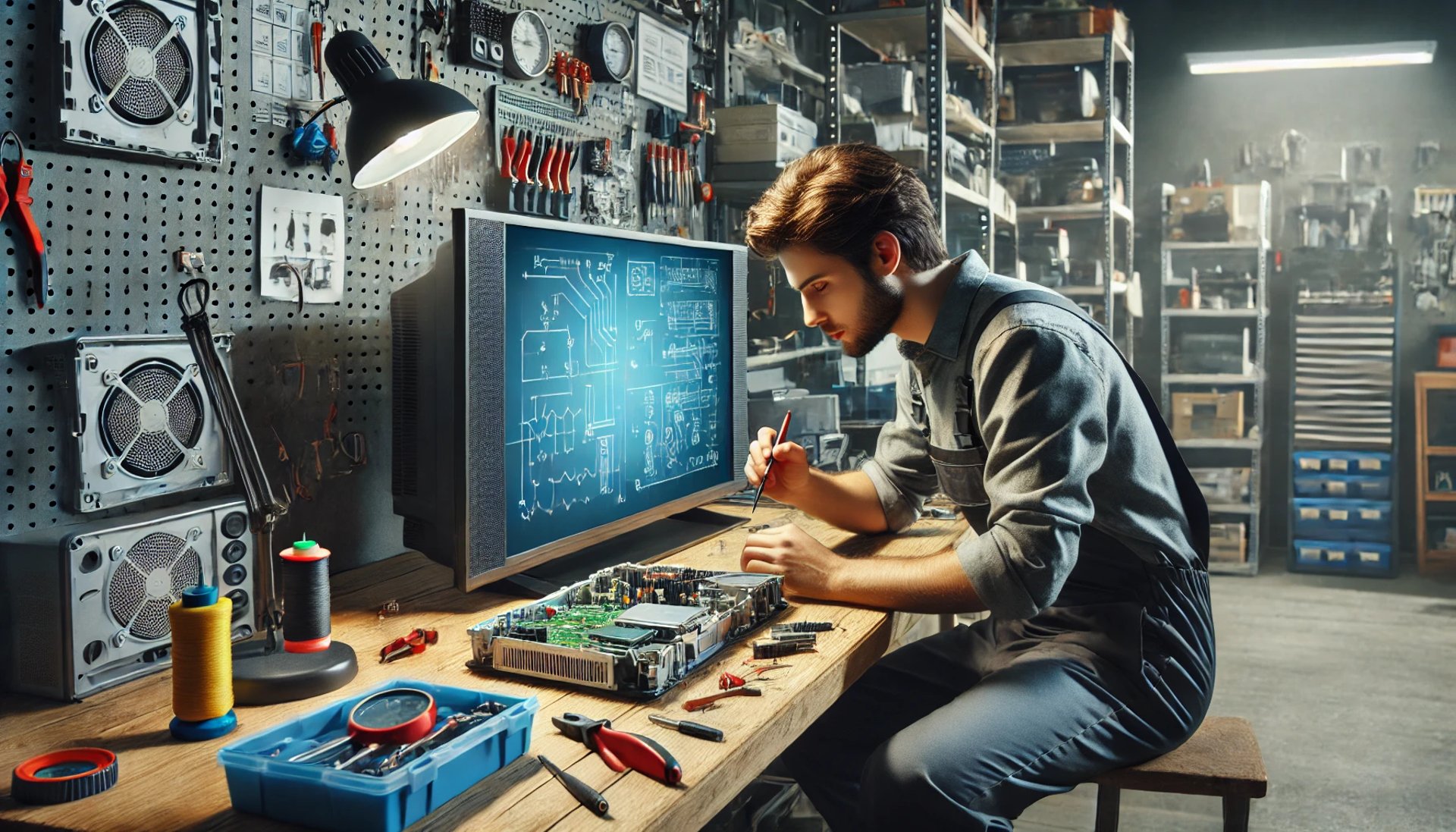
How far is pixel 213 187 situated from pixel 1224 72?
21.3ft

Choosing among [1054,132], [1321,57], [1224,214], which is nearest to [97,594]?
[1054,132]

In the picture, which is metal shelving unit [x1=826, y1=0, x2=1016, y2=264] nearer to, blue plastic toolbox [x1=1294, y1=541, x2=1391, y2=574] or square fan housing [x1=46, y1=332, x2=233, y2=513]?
square fan housing [x1=46, y1=332, x2=233, y2=513]

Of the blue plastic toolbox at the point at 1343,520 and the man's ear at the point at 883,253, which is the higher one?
the man's ear at the point at 883,253

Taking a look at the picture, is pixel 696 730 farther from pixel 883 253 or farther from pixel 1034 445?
pixel 883 253

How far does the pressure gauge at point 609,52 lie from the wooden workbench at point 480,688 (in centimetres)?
122

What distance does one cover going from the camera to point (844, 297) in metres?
1.74

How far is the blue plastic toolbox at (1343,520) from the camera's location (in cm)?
570

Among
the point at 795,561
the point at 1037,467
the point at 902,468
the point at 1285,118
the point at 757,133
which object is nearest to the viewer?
the point at 1037,467

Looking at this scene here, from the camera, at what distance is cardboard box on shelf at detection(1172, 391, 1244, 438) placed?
588cm

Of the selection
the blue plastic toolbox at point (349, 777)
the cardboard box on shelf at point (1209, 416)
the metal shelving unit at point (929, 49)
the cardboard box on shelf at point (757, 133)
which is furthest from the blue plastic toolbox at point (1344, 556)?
the blue plastic toolbox at point (349, 777)

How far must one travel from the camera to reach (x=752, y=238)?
178cm

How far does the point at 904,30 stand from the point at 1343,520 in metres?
3.80

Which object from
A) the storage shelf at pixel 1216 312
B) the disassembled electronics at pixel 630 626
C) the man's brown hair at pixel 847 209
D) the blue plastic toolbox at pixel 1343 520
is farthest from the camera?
the storage shelf at pixel 1216 312

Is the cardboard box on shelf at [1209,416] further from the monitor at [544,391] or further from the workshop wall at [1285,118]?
the monitor at [544,391]
